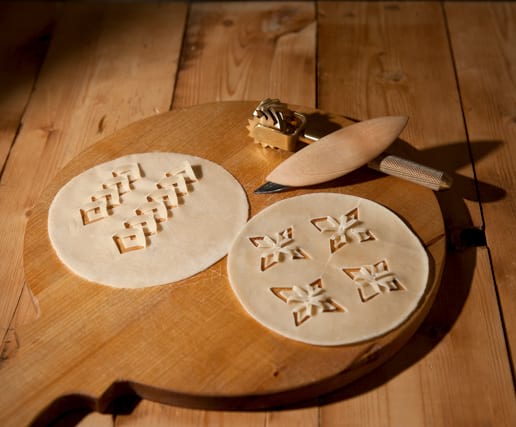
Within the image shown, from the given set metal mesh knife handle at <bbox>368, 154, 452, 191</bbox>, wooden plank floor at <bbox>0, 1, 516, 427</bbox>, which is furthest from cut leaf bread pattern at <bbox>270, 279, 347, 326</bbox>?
metal mesh knife handle at <bbox>368, 154, 452, 191</bbox>

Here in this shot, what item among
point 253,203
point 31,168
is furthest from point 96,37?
point 253,203

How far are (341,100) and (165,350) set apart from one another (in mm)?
702

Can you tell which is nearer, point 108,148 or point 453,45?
point 108,148

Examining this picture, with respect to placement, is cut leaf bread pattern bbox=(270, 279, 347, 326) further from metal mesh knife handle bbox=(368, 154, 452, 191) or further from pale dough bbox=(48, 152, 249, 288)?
metal mesh knife handle bbox=(368, 154, 452, 191)

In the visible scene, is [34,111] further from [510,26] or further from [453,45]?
[510,26]

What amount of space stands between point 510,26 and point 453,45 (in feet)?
0.56

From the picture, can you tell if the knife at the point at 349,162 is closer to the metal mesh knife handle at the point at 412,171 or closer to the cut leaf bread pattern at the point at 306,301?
the metal mesh knife handle at the point at 412,171

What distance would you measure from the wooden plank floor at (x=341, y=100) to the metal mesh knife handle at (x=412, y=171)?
0.36 ft

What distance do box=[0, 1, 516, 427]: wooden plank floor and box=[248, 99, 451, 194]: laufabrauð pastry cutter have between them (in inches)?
5.0

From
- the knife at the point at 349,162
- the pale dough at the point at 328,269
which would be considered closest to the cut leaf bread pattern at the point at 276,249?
the pale dough at the point at 328,269

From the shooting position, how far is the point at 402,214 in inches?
41.5

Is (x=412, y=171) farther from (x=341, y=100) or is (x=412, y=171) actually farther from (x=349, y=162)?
(x=341, y=100)

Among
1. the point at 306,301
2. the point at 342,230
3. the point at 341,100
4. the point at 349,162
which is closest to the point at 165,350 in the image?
the point at 306,301

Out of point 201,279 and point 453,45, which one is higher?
point 201,279
